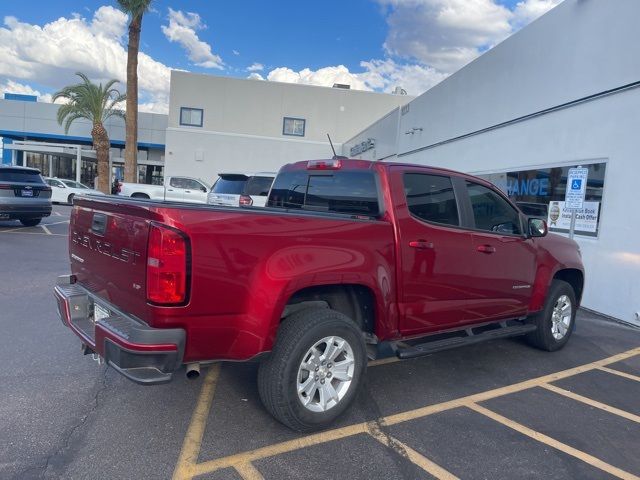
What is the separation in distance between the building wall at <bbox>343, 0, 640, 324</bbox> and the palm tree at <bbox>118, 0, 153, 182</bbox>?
50.3ft

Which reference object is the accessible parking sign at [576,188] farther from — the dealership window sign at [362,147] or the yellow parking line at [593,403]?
the dealership window sign at [362,147]

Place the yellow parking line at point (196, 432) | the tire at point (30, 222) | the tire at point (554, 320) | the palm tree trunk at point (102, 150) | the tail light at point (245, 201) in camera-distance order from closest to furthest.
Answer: the yellow parking line at point (196, 432), the tire at point (554, 320), the tail light at point (245, 201), the tire at point (30, 222), the palm tree trunk at point (102, 150)

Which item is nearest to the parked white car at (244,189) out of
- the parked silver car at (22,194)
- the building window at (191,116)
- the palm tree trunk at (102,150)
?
the parked silver car at (22,194)

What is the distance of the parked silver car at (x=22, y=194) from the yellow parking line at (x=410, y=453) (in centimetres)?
1230

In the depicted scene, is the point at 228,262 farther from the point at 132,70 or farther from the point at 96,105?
the point at 96,105

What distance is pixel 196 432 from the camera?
337cm

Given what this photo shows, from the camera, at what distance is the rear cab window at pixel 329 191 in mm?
4020

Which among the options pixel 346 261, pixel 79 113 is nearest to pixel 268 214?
pixel 346 261

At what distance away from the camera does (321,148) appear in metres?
28.5

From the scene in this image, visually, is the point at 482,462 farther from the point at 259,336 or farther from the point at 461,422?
the point at 259,336

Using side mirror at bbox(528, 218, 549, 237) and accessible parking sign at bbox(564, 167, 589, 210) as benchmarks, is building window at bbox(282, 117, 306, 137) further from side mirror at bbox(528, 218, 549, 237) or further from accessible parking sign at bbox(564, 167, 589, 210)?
side mirror at bbox(528, 218, 549, 237)

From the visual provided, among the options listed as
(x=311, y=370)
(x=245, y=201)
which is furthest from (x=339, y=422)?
(x=245, y=201)

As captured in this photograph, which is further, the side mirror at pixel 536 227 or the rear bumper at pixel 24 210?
the rear bumper at pixel 24 210

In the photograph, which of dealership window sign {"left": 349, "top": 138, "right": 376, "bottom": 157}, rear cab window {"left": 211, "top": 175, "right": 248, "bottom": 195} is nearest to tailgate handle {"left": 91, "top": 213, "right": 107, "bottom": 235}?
rear cab window {"left": 211, "top": 175, "right": 248, "bottom": 195}
